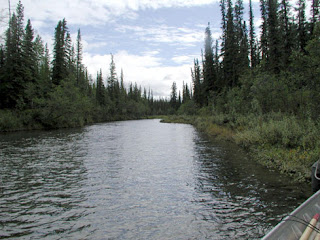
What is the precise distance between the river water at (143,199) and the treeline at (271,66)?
237 inches

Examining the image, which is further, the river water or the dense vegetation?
the dense vegetation

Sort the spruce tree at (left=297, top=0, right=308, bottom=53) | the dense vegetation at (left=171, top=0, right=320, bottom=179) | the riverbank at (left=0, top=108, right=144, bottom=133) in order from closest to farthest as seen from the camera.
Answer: the dense vegetation at (left=171, top=0, right=320, bottom=179) < the riverbank at (left=0, top=108, right=144, bottom=133) < the spruce tree at (left=297, top=0, right=308, bottom=53)

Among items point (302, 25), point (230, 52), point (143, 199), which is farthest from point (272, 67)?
point (143, 199)

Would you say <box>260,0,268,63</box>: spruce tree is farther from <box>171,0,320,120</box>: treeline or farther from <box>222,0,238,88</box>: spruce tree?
<box>222,0,238,88</box>: spruce tree

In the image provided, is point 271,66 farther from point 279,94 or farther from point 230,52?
point 279,94

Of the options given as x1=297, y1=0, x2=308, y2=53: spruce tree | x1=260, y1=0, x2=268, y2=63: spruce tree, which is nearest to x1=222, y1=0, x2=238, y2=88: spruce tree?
x1=260, y1=0, x2=268, y2=63: spruce tree

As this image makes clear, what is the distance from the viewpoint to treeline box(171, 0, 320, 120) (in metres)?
13.2

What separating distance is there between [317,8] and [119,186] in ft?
155

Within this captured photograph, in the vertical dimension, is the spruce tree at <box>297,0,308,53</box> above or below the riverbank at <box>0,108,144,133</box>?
above

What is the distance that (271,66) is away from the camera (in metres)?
34.8

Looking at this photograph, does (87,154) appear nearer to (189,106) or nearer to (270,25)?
(270,25)

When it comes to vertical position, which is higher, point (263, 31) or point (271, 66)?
point (263, 31)

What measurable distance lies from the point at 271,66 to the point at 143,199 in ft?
109

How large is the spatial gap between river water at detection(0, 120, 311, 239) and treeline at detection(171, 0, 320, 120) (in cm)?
603
